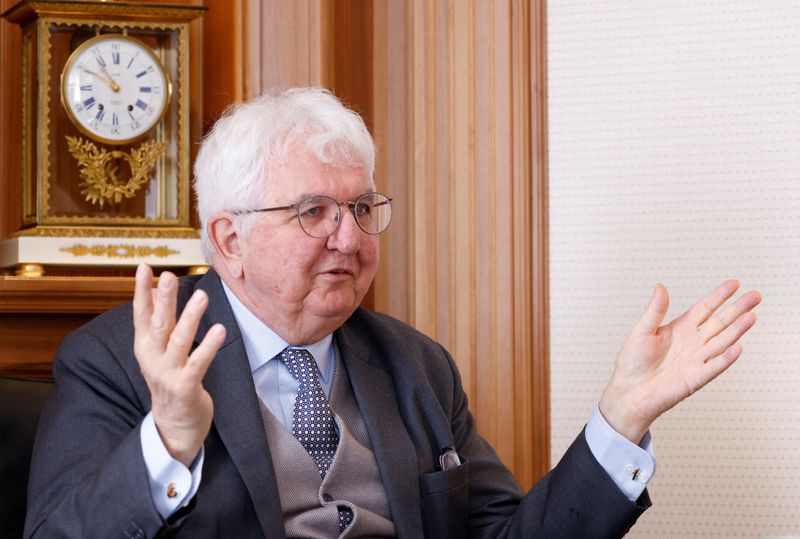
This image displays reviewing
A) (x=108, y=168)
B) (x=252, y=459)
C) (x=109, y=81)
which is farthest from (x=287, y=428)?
(x=109, y=81)

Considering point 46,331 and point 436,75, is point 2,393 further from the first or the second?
point 436,75

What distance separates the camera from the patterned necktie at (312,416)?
188 centimetres

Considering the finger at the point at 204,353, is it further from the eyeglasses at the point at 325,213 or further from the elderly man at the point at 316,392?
the eyeglasses at the point at 325,213

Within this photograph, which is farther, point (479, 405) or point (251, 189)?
point (479, 405)

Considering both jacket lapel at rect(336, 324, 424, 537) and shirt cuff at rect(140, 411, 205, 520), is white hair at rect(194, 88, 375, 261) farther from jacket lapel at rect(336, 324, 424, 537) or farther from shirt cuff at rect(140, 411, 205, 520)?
shirt cuff at rect(140, 411, 205, 520)

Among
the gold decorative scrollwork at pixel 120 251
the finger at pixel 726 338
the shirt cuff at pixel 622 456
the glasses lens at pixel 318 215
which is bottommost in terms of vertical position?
the shirt cuff at pixel 622 456

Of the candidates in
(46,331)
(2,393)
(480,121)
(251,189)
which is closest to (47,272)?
(46,331)

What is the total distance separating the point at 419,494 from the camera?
1.95m

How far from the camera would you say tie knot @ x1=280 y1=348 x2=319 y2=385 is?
6.34 ft

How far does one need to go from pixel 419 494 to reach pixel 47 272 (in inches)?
38.9

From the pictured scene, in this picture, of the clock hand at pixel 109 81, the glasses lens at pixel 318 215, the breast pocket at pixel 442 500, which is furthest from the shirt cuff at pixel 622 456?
the clock hand at pixel 109 81

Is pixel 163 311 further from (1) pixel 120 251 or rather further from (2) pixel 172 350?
(1) pixel 120 251

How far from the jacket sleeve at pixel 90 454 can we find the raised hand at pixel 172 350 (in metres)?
0.09

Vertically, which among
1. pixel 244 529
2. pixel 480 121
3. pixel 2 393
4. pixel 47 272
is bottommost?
pixel 244 529
